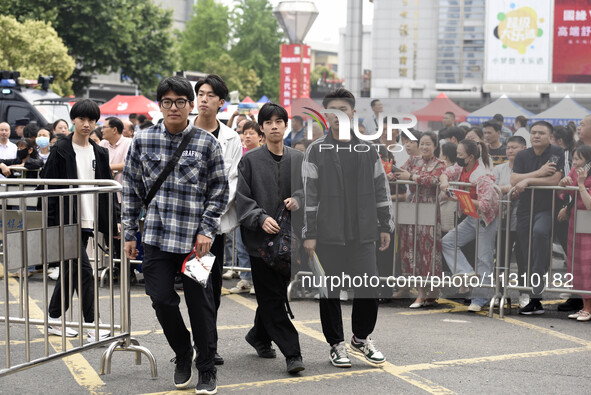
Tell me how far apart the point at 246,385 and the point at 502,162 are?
3673mm

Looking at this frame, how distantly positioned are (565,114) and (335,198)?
327 centimetres

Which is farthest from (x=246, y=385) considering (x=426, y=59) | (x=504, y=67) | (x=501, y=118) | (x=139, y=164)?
(x=426, y=59)

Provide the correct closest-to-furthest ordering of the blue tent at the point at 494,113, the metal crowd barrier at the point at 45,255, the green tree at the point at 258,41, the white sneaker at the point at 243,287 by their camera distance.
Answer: the metal crowd barrier at the point at 45,255
the blue tent at the point at 494,113
the white sneaker at the point at 243,287
the green tree at the point at 258,41

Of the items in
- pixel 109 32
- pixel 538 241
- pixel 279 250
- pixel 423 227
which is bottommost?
pixel 538 241

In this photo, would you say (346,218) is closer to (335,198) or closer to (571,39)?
(335,198)

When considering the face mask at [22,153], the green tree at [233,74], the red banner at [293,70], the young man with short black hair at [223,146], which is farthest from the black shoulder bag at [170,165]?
the green tree at [233,74]

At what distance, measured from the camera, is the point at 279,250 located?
5.39 metres

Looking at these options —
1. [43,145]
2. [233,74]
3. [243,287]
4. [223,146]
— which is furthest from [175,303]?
[233,74]

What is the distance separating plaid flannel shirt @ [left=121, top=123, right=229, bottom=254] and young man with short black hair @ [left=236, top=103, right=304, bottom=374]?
51 cm

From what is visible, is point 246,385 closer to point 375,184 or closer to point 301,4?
point 375,184

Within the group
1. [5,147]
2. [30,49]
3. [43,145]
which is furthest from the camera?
[30,49]

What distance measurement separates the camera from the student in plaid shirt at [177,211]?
16.0 feet

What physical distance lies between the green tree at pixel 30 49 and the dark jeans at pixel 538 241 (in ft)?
79.5

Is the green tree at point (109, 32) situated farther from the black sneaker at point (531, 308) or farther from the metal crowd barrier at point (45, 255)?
the metal crowd barrier at point (45, 255)
